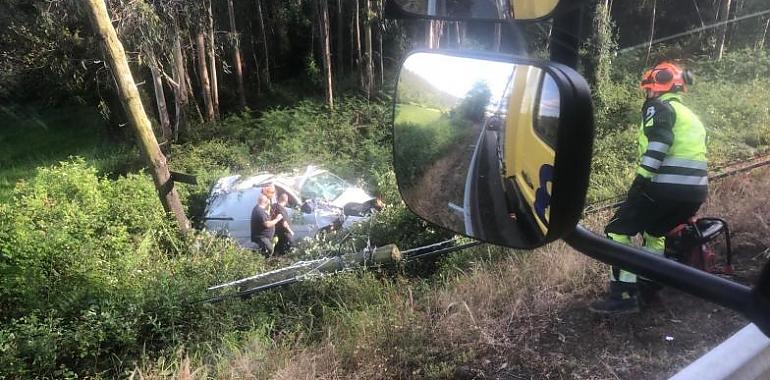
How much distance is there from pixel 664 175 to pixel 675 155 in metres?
0.14

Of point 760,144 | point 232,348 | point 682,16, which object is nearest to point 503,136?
point 232,348

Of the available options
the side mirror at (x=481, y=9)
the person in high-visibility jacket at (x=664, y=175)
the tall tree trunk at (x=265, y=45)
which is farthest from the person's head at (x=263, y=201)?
the tall tree trunk at (x=265, y=45)

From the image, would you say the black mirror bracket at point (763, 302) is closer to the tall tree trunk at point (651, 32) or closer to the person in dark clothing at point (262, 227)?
the person in dark clothing at point (262, 227)

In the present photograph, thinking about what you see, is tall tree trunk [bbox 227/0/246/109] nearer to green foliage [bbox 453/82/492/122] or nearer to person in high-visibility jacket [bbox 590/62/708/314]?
person in high-visibility jacket [bbox 590/62/708/314]

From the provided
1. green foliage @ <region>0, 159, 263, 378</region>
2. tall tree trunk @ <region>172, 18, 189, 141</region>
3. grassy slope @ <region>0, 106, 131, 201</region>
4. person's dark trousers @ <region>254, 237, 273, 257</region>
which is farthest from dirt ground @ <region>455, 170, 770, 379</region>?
grassy slope @ <region>0, 106, 131, 201</region>

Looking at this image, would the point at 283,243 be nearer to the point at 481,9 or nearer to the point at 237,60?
the point at 481,9

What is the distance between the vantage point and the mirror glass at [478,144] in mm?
1062

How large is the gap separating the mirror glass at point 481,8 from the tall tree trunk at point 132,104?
932 centimetres

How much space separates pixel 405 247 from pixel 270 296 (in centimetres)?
223

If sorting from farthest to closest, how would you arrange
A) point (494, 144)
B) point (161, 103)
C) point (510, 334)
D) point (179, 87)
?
point (179, 87) → point (161, 103) → point (510, 334) → point (494, 144)

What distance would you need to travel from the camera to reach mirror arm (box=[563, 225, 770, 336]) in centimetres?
85

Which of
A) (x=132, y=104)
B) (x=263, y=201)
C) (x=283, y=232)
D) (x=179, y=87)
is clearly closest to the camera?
(x=132, y=104)

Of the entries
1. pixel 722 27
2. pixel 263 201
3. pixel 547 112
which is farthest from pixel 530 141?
pixel 722 27

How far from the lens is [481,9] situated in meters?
1.38
